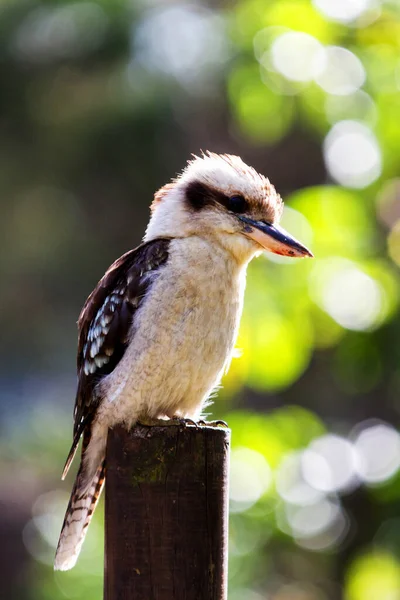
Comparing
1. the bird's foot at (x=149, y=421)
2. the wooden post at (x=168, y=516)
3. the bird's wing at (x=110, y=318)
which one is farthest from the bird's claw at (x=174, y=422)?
the wooden post at (x=168, y=516)

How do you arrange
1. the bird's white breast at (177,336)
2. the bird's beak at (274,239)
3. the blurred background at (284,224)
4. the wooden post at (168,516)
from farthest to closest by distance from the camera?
the blurred background at (284,224) → the bird's beak at (274,239) → the bird's white breast at (177,336) → the wooden post at (168,516)

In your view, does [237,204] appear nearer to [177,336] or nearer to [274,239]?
[274,239]

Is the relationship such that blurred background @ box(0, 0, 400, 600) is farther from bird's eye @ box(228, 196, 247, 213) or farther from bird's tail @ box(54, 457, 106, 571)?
bird's tail @ box(54, 457, 106, 571)

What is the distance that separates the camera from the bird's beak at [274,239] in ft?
9.79

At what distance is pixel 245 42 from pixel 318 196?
820 millimetres

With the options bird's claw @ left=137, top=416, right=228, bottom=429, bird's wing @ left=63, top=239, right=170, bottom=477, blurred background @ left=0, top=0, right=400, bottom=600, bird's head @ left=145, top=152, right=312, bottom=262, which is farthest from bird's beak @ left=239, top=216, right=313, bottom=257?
blurred background @ left=0, top=0, right=400, bottom=600

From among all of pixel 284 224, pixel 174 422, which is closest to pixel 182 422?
pixel 174 422

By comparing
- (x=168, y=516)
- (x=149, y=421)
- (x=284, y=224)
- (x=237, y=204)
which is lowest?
(x=168, y=516)

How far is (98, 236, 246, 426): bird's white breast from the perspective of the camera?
2.87 meters

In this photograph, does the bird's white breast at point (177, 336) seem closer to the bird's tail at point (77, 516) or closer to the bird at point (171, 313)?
the bird at point (171, 313)

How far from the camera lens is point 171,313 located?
2.86 metres

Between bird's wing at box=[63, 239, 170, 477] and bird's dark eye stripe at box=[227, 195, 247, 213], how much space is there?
0.21m

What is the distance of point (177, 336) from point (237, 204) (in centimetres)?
47

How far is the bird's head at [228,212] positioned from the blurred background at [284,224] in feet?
1.87
